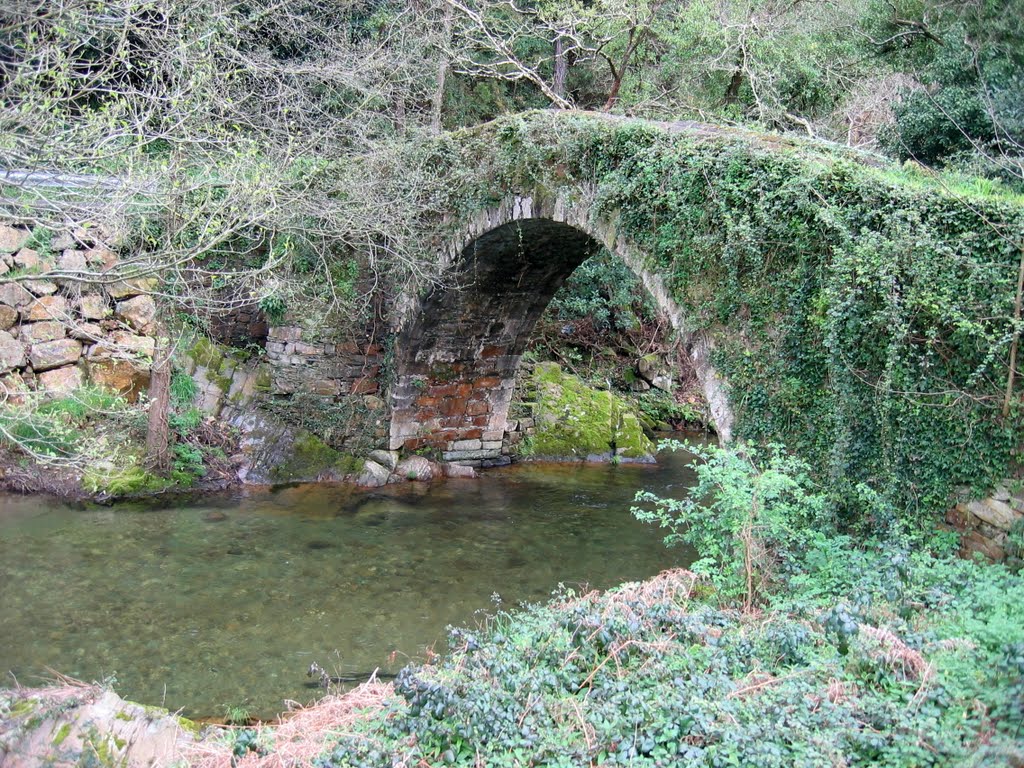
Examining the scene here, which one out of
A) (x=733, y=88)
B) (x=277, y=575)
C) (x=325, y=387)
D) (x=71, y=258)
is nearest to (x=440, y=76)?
(x=733, y=88)

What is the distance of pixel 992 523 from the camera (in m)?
4.27

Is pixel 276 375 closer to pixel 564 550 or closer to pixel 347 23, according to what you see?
pixel 564 550

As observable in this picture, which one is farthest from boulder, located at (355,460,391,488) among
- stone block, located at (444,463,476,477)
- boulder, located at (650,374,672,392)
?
boulder, located at (650,374,672,392)

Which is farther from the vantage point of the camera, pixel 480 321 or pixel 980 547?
pixel 480 321

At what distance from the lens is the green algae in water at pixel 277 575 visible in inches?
220

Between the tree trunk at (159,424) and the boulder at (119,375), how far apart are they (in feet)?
1.07

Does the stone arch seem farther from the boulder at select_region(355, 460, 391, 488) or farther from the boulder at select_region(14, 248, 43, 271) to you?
the boulder at select_region(14, 248, 43, 271)

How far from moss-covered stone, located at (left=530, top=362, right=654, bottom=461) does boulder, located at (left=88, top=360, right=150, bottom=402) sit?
522cm

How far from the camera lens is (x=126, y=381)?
9.16m

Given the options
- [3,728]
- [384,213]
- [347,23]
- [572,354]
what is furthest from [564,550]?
[347,23]

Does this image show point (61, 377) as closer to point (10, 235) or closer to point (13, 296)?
point (13, 296)

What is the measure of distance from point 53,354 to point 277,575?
3863 mm

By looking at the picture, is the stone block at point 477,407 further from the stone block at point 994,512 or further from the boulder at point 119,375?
the stone block at point 994,512

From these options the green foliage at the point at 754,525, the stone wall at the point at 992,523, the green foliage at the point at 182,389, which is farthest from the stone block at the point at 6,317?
the stone wall at the point at 992,523
